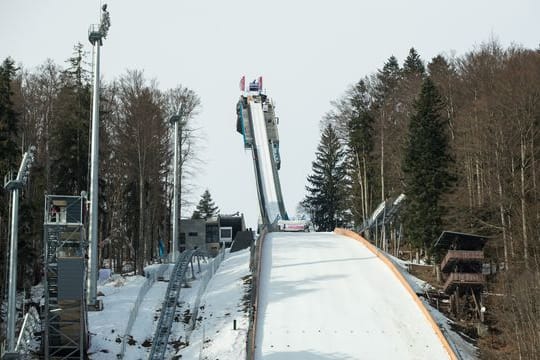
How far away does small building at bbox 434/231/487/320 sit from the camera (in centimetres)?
3434

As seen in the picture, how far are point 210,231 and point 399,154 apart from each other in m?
23.4

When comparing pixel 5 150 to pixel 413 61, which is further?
pixel 413 61

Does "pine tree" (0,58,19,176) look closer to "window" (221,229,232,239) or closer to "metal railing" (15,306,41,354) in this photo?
"metal railing" (15,306,41,354)

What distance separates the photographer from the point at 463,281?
34.3m

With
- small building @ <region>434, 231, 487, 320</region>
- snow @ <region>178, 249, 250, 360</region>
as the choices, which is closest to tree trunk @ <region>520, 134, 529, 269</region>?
small building @ <region>434, 231, 487, 320</region>

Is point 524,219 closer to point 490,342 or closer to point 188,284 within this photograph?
→ point 490,342

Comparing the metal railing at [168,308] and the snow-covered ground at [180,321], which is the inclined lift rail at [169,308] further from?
the snow-covered ground at [180,321]

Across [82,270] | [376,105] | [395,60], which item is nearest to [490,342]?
[82,270]

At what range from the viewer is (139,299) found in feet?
110

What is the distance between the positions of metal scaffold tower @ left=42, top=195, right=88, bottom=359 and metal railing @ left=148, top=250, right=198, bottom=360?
267 cm

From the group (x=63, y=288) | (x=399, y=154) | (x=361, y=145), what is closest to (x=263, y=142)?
(x=361, y=145)

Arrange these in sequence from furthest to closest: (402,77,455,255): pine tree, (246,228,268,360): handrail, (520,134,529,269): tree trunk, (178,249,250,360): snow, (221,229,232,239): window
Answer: (221,229,232,239): window < (402,77,455,255): pine tree < (520,134,529,269): tree trunk < (178,249,250,360): snow < (246,228,268,360): handrail

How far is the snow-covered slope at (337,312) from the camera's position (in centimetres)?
2828

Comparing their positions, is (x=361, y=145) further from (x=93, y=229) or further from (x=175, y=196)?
(x=93, y=229)
